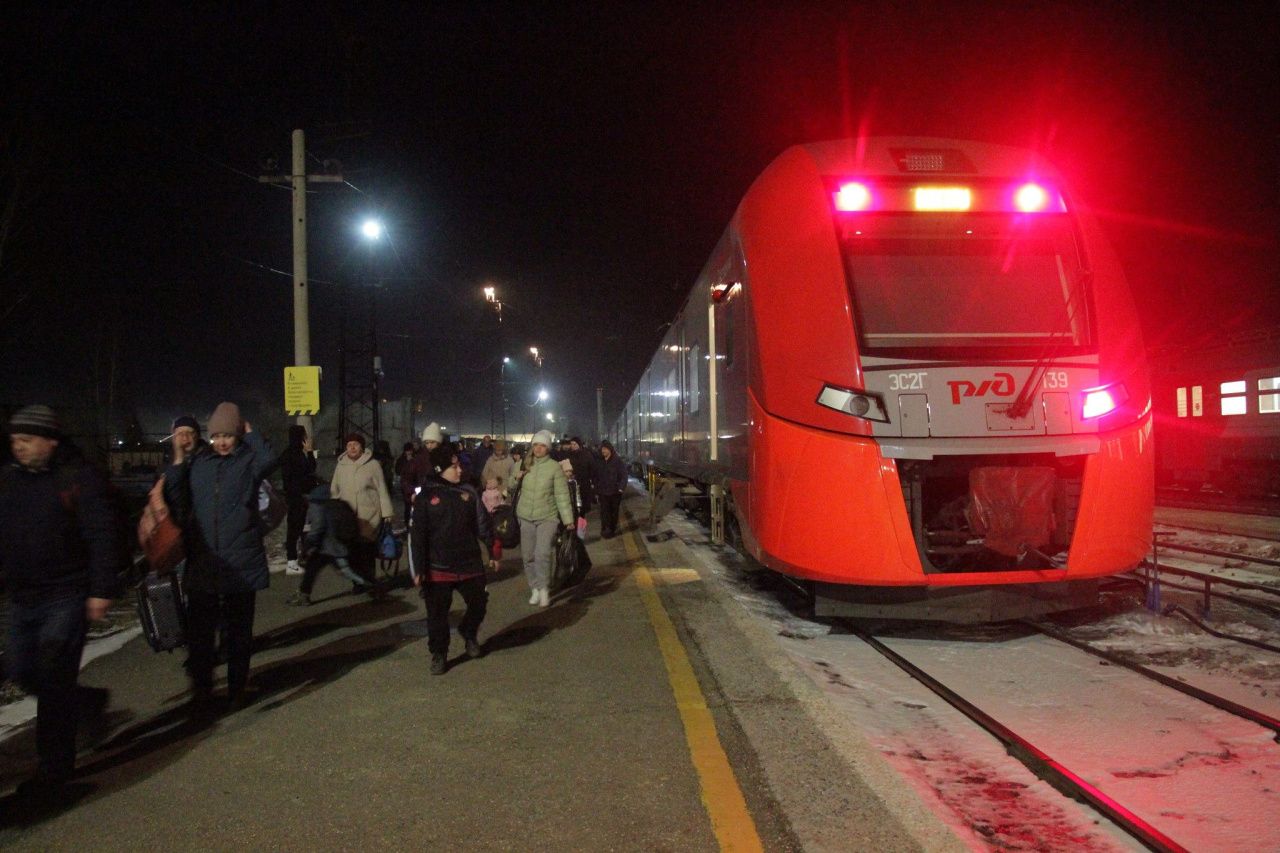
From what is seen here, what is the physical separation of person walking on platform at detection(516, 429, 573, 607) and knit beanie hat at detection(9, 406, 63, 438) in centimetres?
419

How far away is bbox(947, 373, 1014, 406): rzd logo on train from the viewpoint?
496cm

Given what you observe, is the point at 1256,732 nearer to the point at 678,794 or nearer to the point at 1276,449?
the point at 678,794

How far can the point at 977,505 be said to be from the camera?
511cm

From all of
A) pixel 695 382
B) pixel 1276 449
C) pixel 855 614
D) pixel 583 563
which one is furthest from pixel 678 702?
pixel 1276 449

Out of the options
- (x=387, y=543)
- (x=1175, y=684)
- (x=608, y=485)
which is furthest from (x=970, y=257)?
(x=608, y=485)

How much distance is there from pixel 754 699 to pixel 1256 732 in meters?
A: 2.41

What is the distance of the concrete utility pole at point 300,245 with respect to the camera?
11.5 meters

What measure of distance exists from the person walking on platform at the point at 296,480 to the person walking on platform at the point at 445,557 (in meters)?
3.92

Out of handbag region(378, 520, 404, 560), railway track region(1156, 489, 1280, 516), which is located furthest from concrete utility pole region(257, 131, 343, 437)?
→ railway track region(1156, 489, 1280, 516)

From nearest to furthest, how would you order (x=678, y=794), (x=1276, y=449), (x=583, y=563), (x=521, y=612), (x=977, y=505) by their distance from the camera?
(x=678, y=794)
(x=977, y=505)
(x=521, y=612)
(x=583, y=563)
(x=1276, y=449)

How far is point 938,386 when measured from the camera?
4.96m

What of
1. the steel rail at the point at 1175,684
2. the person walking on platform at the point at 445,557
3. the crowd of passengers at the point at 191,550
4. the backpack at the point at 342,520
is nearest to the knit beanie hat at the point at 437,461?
the crowd of passengers at the point at 191,550

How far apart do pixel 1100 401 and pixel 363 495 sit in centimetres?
606

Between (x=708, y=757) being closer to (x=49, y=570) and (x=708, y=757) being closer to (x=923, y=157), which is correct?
(x=49, y=570)
